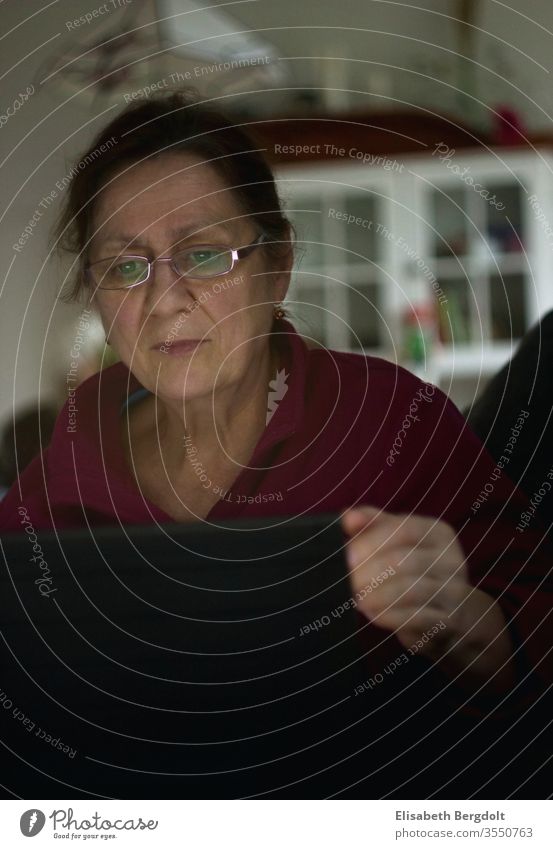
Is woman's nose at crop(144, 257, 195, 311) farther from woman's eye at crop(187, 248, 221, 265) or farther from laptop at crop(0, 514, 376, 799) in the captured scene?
laptop at crop(0, 514, 376, 799)

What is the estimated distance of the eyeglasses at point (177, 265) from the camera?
498 mm

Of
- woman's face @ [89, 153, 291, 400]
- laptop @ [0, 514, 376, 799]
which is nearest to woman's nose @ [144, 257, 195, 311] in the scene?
woman's face @ [89, 153, 291, 400]

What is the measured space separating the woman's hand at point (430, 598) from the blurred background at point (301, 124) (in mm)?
95

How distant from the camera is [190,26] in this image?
1.76 feet

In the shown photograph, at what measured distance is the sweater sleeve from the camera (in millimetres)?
505

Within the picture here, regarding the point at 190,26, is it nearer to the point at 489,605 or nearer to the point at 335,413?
the point at 335,413

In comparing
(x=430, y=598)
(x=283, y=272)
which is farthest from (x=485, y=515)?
(x=283, y=272)

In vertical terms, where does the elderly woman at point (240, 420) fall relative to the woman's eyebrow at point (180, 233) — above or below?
below

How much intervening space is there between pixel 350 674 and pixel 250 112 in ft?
1.12

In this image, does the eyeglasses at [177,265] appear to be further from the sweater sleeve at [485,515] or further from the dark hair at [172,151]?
the sweater sleeve at [485,515]

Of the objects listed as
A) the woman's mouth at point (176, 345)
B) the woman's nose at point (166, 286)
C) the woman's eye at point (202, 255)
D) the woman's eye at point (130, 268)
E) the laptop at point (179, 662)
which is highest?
the woman's eye at point (202, 255)

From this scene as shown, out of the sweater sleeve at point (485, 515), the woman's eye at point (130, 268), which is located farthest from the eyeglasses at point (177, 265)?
the sweater sleeve at point (485, 515)

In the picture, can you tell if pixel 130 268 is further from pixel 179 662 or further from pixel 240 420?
pixel 179 662

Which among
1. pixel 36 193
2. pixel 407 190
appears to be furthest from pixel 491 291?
pixel 36 193
